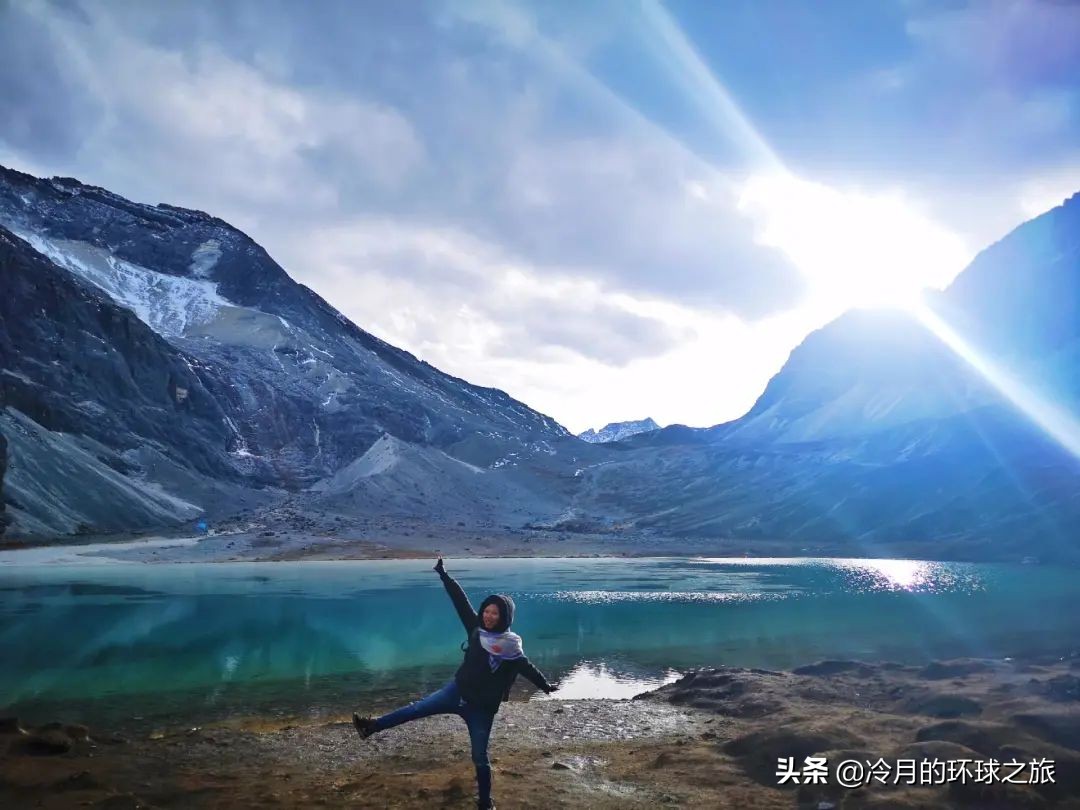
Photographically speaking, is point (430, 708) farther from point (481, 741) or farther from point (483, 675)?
point (483, 675)

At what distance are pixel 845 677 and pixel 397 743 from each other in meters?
14.8

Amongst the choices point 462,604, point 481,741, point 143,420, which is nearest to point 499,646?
point 462,604

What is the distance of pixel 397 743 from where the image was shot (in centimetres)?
1590

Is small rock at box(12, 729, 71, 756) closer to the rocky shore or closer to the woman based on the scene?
the rocky shore

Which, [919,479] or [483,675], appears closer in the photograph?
[483,675]

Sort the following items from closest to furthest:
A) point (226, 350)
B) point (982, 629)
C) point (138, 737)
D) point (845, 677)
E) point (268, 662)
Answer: point (138, 737), point (845, 677), point (268, 662), point (982, 629), point (226, 350)

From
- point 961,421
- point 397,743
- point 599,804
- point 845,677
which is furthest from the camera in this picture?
point 961,421

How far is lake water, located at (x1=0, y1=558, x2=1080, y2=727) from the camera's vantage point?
2353cm

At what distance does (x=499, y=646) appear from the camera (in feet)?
30.5

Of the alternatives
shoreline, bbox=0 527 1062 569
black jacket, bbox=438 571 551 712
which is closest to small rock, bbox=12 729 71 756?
black jacket, bbox=438 571 551 712

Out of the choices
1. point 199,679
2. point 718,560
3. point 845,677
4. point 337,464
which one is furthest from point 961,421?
point 199,679

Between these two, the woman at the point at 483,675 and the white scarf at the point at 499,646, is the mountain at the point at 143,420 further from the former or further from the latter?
the white scarf at the point at 499,646

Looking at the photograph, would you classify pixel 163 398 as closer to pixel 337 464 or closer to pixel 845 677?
pixel 337 464

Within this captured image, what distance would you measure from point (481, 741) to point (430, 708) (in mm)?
868
